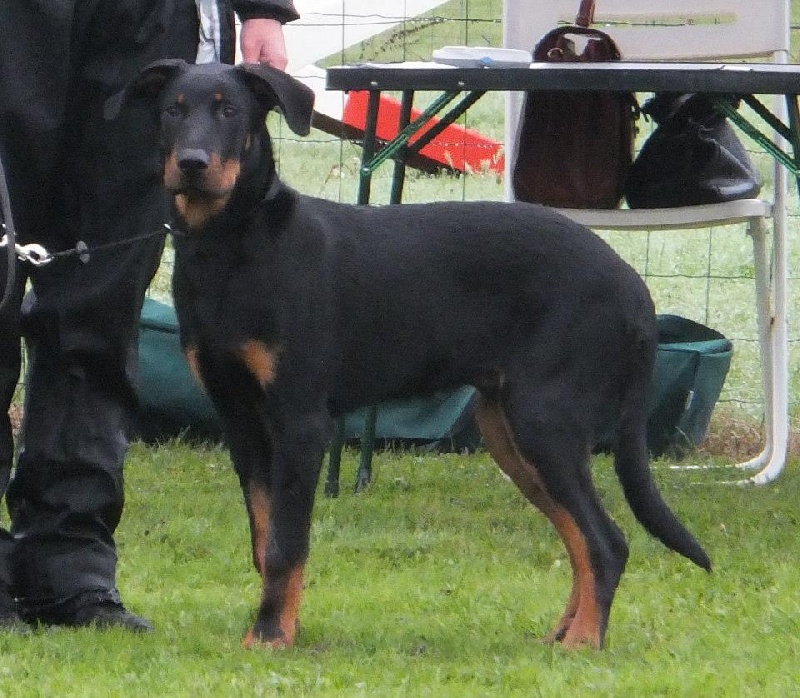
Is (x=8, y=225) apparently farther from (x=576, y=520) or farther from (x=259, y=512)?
(x=576, y=520)

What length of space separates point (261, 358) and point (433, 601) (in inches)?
33.5

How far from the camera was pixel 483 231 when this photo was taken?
3482mm

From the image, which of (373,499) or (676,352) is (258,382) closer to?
(373,499)

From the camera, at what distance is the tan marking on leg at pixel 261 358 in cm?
324

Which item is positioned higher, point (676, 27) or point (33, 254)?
point (676, 27)

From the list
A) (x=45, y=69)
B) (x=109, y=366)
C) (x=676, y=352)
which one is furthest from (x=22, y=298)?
(x=676, y=352)

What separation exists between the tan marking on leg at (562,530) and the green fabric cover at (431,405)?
82.4 inches

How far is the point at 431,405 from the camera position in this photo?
19.7 ft

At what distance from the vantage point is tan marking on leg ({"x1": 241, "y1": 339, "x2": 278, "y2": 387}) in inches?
128

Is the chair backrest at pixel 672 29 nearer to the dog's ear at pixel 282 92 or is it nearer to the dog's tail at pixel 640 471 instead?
the dog's tail at pixel 640 471

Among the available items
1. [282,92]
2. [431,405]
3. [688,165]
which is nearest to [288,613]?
[282,92]

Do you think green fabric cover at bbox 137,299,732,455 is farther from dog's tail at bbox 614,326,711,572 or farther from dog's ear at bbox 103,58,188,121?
dog's ear at bbox 103,58,188,121

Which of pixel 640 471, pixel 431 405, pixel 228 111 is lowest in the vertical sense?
pixel 431 405

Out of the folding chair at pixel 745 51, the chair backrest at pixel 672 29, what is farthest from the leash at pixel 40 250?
the chair backrest at pixel 672 29
